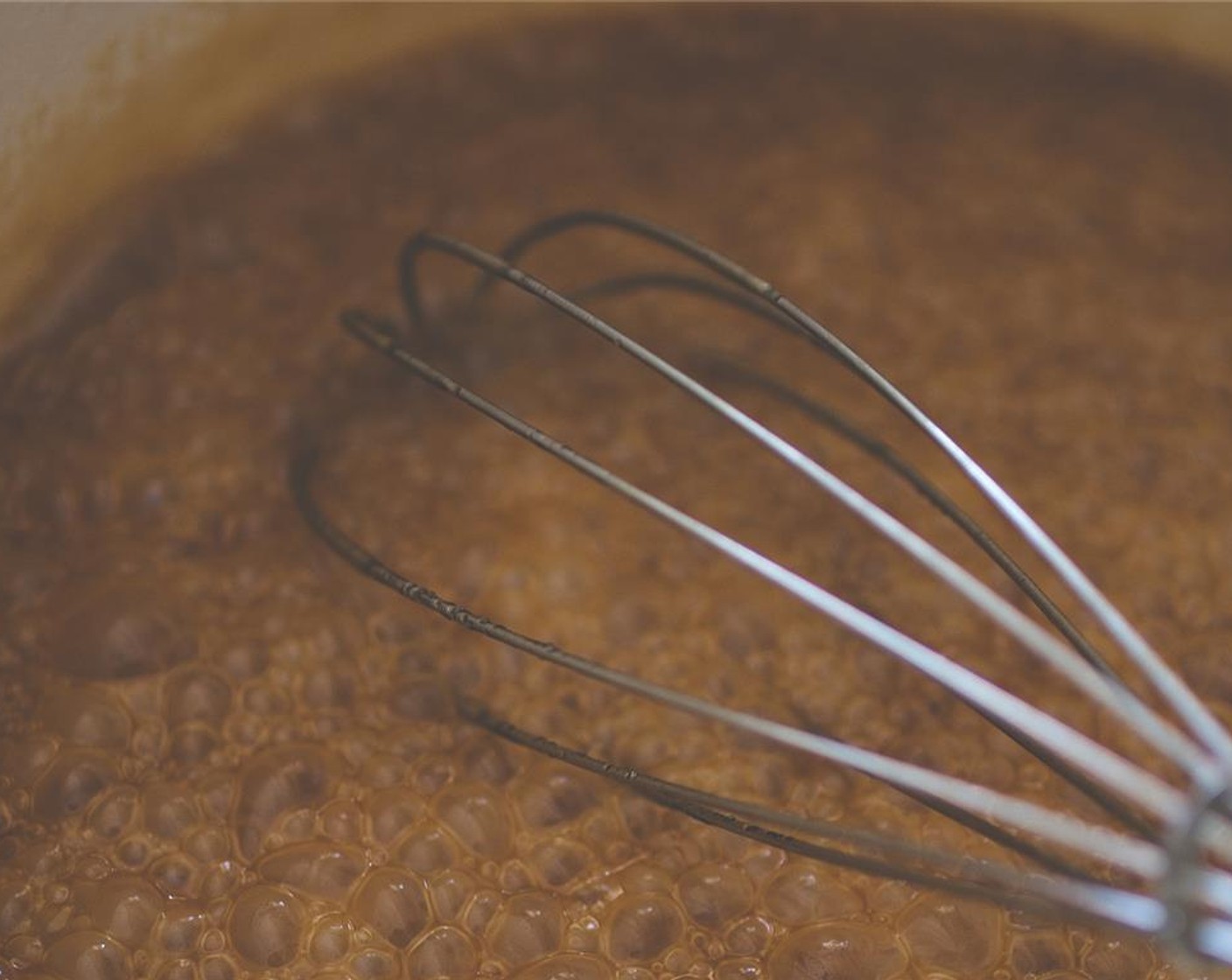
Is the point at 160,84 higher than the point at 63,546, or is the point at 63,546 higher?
the point at 160,84

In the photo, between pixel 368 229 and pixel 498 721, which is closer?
pixel 498 721

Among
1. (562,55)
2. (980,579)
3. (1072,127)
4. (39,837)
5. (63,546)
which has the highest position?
(1072,127)

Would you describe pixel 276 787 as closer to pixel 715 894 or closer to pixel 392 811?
pixel 392 811

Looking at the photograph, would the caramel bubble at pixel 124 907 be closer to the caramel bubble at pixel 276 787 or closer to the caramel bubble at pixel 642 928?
the caramel bubble at pixel 276 787

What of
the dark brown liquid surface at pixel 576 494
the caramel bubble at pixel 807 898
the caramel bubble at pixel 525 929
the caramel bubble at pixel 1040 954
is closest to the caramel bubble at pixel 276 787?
the dark brown liquid surface at pixel 576 494

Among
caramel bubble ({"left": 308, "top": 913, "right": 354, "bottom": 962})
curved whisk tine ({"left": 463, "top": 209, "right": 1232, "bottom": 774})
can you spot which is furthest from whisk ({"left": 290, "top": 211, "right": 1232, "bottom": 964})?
caramel bubble ({"left": 308, "top": 913, "right": 354, "bottom": 962})

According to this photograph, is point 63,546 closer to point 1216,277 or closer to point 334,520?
point 334,520

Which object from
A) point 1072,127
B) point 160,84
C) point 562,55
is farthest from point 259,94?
point 1072,127
